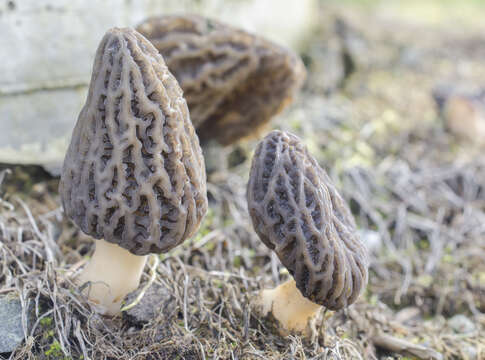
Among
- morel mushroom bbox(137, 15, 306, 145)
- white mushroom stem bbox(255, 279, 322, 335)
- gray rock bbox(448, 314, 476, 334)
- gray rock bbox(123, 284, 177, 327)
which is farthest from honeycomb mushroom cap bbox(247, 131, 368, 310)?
morel mushroom bbox(137, 15, 306, 145)

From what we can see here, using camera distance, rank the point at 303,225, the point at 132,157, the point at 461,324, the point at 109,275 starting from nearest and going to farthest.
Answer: the point at 132,157 < the point at 303,225 < the point at 109,275 < the point at 461,324

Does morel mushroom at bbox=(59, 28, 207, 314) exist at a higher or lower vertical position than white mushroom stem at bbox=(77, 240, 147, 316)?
higher

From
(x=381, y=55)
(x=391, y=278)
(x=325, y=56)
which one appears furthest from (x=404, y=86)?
(x=391, y=278)

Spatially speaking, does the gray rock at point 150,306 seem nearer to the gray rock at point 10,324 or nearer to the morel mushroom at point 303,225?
the gray rock at point 10,324

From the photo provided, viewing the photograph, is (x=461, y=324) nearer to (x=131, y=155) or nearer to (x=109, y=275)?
(x=109, y=275)

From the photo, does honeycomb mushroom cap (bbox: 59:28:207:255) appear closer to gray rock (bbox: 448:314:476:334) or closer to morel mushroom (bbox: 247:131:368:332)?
morel mushroom (bbox: 247:131:368:332)

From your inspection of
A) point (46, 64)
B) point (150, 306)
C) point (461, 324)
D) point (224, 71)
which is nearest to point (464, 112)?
point (461, 324)

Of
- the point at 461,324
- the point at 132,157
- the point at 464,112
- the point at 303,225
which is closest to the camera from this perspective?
the point at 132,157

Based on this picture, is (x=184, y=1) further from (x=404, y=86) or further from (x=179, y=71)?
(x=404, y=86)
